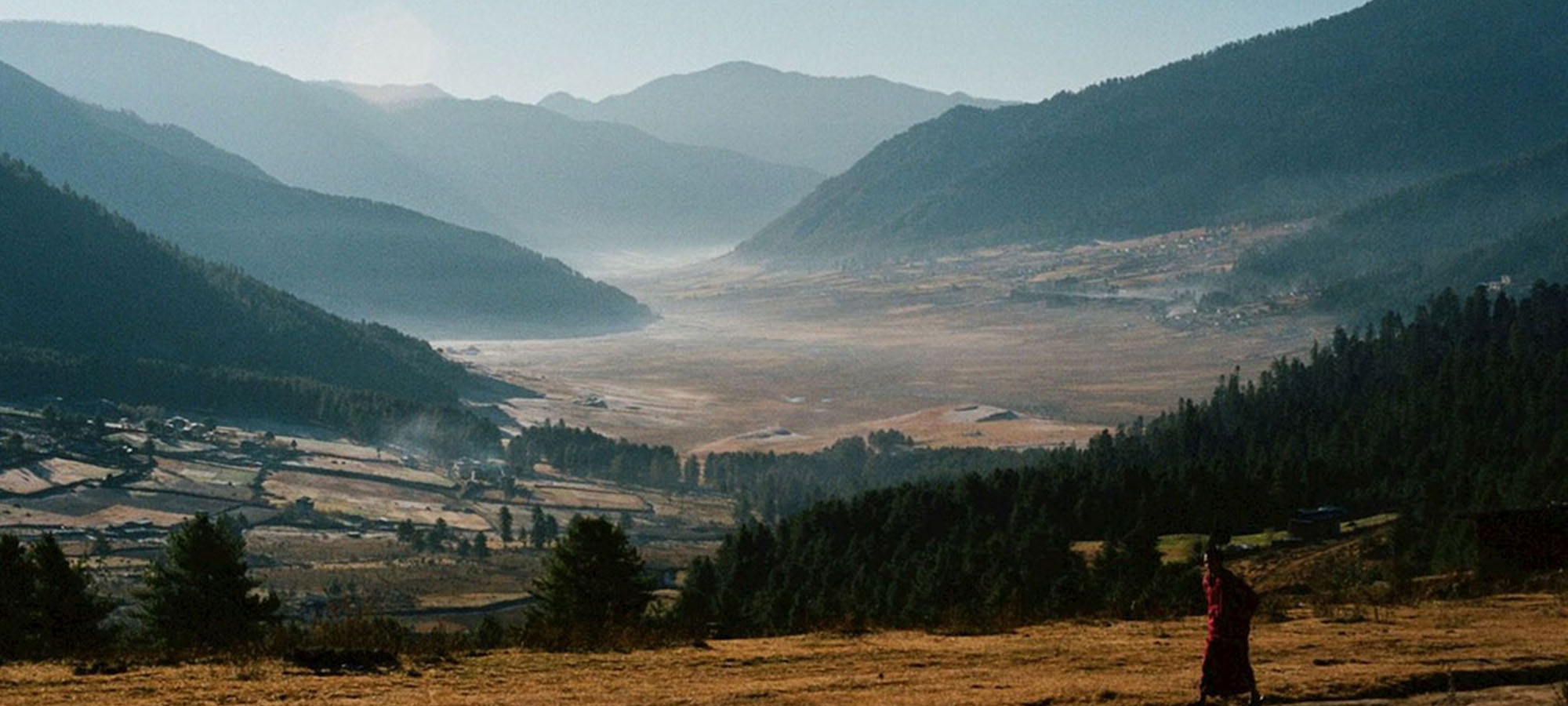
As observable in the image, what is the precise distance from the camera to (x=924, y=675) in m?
24.0

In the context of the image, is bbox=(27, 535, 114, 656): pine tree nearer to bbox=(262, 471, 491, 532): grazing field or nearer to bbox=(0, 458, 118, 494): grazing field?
bbox=(262, 471, 491, 532): grazing field

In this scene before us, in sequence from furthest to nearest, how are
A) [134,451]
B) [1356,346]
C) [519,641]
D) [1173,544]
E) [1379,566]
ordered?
1. [134,451]
2. [1356,346]
3. [1173,544]
4. [1379,566]
5. [519,641]

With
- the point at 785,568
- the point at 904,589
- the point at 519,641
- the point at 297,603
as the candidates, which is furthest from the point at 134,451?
the point at 519,641

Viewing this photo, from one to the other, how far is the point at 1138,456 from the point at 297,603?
8991cm

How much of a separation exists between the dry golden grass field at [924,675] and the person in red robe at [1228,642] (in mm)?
858

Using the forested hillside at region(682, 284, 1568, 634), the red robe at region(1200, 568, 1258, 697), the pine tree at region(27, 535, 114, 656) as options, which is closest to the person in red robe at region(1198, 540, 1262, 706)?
the red robe at region(1200, 568, 1258, 697)

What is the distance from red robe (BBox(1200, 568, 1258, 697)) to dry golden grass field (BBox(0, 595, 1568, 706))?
864 millimetres

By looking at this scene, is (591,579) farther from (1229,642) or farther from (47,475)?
(47,475)

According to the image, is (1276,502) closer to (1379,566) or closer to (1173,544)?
(1173,544)

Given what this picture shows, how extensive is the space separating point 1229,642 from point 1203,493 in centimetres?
8186

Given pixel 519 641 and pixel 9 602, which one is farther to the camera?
pixel 9 602

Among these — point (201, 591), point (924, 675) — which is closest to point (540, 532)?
point (201, 591)

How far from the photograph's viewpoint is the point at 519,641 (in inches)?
1118

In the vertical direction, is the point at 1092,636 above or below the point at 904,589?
above
